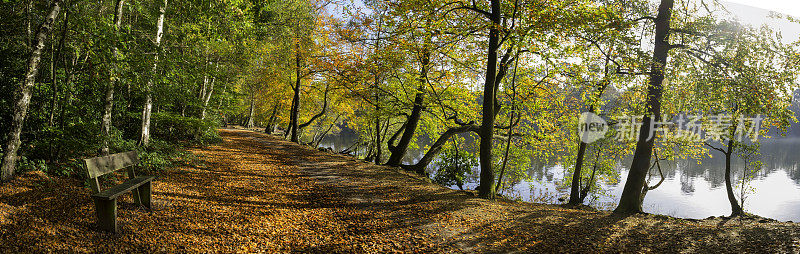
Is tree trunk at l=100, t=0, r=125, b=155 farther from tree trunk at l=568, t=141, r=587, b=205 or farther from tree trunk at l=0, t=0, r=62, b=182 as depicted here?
tree trunk at l=568, t=141, r=587, b=205

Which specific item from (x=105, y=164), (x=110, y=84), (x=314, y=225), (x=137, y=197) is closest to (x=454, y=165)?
(x=314, y=225)

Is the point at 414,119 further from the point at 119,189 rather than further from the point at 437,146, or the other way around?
the point at 119,189

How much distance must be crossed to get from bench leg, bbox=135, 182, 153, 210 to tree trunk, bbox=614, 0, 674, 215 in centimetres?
982

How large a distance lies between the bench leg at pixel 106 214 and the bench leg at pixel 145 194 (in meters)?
0.97

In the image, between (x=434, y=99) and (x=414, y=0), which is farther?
(x=434, y=99)

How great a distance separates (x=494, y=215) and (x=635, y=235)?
7.59ft

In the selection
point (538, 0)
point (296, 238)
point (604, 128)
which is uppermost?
point (538, 0)

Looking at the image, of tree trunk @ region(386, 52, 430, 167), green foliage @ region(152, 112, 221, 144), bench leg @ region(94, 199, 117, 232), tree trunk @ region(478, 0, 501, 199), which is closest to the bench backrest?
bench leg @ region(94, 199, 117, 232)

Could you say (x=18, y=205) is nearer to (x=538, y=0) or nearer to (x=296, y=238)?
(x=296, y=238)

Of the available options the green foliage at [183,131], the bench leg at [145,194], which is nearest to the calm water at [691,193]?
the green foliage at [183,131]

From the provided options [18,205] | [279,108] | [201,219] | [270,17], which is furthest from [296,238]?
[279,108]

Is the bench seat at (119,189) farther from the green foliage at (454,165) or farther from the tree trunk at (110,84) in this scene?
the green foliage at (454,165)

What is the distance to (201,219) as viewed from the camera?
16.4ft

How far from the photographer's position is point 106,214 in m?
3.97
